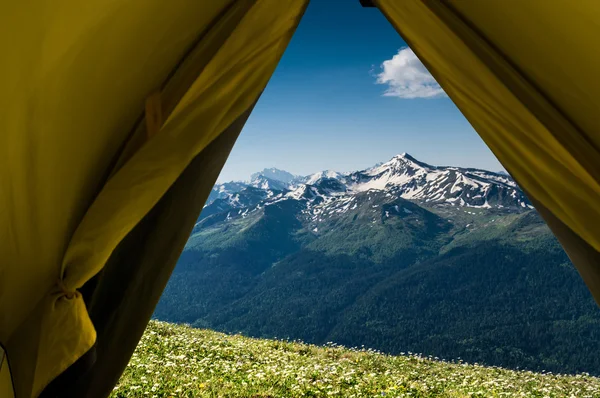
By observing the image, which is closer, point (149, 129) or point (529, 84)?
point (529, 84)

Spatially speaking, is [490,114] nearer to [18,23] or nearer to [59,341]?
[18,23]

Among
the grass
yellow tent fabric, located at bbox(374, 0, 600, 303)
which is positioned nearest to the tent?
yellow tent fabric, located at bbox(374, 0, 600, 303)

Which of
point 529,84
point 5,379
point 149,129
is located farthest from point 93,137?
point 529,84

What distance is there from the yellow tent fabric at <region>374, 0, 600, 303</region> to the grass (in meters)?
5.94

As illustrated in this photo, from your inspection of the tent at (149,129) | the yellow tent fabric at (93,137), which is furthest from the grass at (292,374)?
the yellow tent fabric at (93,137)

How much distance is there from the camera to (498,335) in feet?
467

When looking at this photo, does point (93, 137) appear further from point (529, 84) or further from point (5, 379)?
point (529, 84)

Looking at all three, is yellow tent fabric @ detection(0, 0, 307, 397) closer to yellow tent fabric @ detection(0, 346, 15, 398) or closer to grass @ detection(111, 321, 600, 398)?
yellow tent fabric @ detection(0, 346, 15, 398)

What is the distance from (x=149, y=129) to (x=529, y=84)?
8.64ft

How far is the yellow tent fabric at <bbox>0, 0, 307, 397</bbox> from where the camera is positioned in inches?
114

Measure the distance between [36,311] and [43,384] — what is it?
1.77ft

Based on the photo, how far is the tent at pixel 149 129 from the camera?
9.46ft

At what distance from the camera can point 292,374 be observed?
9.07 m

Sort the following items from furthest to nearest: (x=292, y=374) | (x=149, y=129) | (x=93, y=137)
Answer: (x=292, y=374) → (x=149, y=129) → (x=93, y=137)
